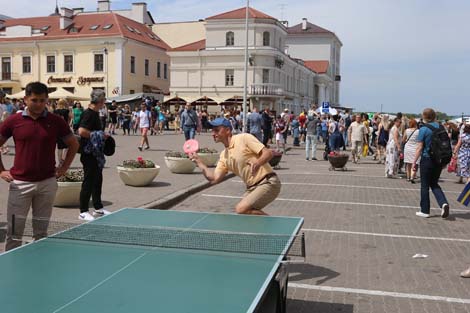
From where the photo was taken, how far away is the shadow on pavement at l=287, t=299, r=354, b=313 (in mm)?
4852

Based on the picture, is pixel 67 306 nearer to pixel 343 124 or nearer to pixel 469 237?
pixel 469 237

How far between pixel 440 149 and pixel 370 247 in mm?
2955

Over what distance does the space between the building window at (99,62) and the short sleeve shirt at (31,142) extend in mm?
53709

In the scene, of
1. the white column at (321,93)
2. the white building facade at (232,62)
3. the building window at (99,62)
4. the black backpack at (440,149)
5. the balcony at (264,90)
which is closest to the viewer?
the black backpack at (440,149)


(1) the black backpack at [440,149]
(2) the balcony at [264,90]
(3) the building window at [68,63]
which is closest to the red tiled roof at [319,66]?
(2) the balcony at [264,90]

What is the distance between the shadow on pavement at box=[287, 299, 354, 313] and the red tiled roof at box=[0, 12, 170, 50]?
53156 millimetres

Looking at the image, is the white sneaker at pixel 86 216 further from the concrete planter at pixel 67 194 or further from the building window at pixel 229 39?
the building window at pixel 229 39

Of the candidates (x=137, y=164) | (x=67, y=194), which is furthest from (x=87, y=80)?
(x=67, y=194)

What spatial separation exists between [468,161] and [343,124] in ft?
58.3

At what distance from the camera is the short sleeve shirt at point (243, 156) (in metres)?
5.60

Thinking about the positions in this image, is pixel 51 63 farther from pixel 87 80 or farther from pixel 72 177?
→ pixel 72 177

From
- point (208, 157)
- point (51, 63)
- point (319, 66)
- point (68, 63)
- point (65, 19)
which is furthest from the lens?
point (319, 66)

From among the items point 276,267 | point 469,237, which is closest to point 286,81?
point 469,237

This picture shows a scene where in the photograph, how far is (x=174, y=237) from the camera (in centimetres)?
440
